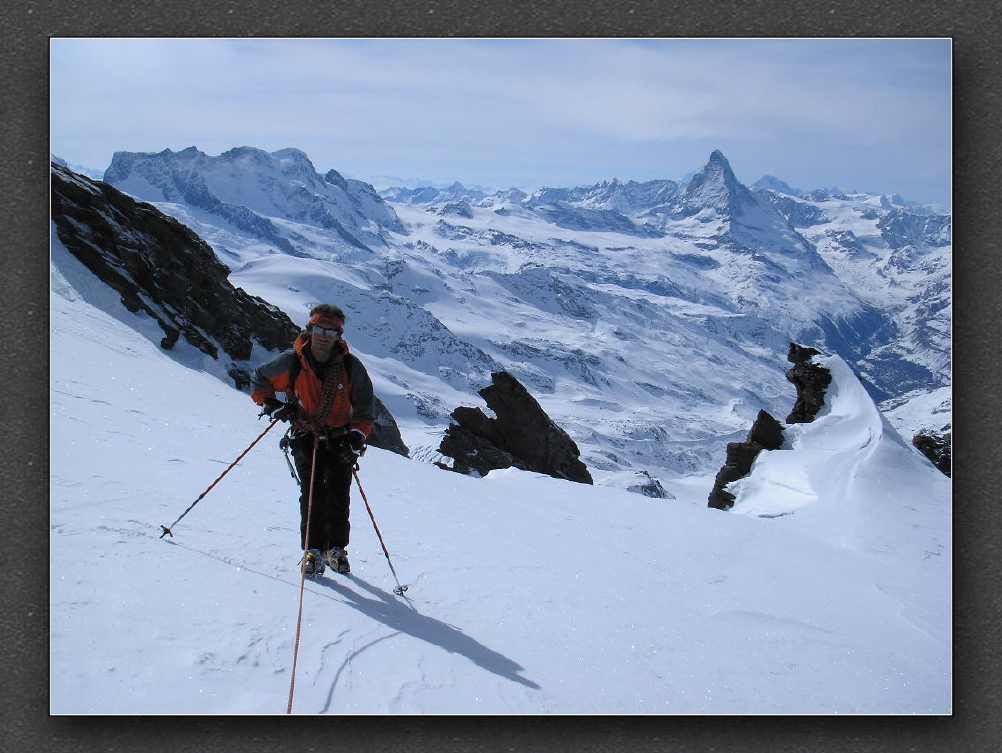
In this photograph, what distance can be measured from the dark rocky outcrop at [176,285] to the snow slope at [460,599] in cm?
1189

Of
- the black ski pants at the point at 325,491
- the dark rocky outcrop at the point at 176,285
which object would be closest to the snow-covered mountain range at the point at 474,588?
the black ski pants at the point at 325,491

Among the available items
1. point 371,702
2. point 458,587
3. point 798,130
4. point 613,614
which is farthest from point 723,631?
point 798,130

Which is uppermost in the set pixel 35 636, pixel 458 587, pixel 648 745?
pixel 458 587

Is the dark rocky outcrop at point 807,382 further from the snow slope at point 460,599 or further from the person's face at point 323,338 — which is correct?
the person's face at point 323,338

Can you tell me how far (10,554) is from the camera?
5.28 meters

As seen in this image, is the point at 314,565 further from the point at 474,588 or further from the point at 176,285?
the point at 176,285

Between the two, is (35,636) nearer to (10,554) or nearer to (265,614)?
(10,554)

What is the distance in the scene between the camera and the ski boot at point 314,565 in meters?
4.52

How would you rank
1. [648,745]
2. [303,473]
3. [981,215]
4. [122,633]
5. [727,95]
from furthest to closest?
[727,95] → [981,215] → [648,745] → [303,473] → [122,633]

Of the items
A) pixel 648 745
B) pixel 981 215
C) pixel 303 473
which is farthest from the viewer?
pixel 981 215

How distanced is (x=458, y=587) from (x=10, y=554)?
316 centimetres

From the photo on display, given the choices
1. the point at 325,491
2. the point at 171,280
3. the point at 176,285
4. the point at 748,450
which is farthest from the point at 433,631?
the point at 171,280

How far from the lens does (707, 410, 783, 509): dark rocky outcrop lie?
530 inches

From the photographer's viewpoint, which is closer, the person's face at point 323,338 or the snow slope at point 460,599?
the snow slope at point 460,599
